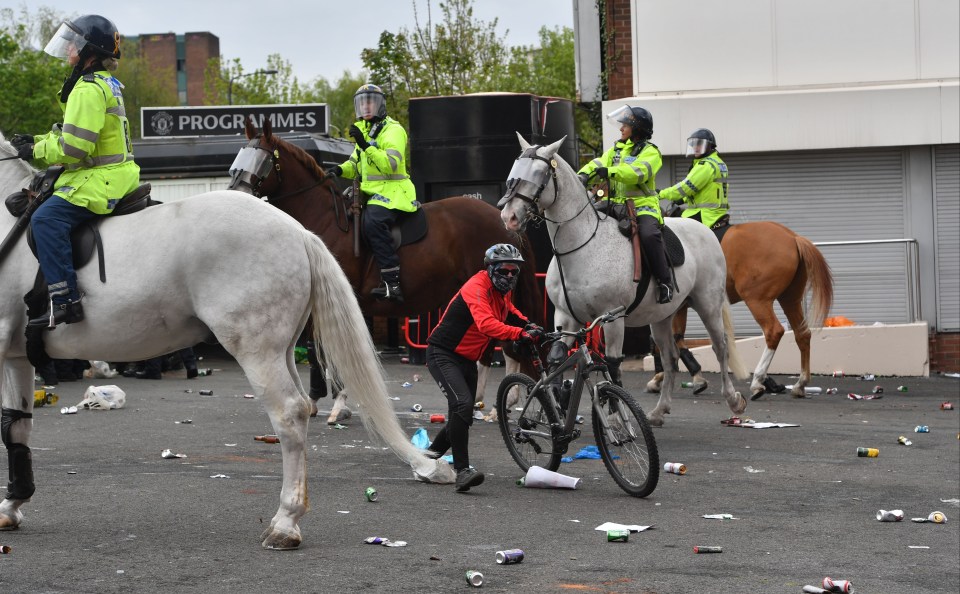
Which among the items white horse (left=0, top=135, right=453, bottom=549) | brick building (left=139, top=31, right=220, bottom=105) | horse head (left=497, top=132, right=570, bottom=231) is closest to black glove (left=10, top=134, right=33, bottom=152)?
white horse (left=0, top=135, right=453, bottom=549)

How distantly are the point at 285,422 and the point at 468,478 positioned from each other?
6.84 feet

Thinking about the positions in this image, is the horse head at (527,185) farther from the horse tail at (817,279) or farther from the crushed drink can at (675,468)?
the horse tail at (817,279)

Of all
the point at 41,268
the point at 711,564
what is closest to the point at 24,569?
the point at 41,268

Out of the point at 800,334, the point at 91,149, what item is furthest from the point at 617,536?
the point at 800,334

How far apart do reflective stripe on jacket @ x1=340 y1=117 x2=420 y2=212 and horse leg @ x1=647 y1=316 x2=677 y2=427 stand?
283cm

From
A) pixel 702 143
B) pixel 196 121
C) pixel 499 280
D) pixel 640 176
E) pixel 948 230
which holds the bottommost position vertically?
pixel 948 230

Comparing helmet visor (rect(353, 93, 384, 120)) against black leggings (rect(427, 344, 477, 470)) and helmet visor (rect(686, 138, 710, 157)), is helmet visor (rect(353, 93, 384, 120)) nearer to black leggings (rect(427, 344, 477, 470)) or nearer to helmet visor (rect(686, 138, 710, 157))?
black leggings (rect(427, 344, 477, 470))

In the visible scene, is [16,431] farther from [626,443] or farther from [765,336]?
[765,336]

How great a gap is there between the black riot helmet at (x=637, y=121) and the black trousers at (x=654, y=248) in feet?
3.12

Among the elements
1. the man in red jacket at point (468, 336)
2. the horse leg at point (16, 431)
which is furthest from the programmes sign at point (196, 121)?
the horse leg at point (16, 431)

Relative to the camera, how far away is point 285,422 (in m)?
7.02

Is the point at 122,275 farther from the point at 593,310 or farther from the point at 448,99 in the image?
the point at 448,99

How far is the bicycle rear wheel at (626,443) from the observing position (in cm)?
874

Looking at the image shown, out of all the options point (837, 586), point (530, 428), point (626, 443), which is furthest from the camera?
point (530, 428)
